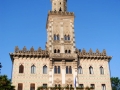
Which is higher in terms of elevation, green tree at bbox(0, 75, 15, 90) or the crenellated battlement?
the crenellated battlement

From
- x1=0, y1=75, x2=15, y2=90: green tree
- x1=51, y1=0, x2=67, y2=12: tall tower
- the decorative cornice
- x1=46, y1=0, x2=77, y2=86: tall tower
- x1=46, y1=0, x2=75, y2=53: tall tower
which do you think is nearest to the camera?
x1=0, y1=75, x2=15, y2=90: green tree

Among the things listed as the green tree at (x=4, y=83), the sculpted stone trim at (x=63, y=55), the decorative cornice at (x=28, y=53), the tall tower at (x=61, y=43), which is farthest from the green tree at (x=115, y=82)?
the green tree at (x=4, y=83)

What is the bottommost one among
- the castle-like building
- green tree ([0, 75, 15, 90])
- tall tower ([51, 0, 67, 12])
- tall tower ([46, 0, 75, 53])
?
green tree ([0, 75, 15, 90])

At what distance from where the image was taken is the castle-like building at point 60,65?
37353 millimetres

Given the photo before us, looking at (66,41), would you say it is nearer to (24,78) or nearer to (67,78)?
(67,78)

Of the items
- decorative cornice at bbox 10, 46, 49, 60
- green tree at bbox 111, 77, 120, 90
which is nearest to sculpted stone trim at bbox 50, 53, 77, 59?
decorative cornice at bbox 10, 46, 49, 60

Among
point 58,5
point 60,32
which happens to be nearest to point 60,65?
point 60,32

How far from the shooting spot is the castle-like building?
3735cm

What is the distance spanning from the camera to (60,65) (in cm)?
3847

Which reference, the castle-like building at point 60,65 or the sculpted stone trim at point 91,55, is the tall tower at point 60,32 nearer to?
the castle-like building at point 60,65

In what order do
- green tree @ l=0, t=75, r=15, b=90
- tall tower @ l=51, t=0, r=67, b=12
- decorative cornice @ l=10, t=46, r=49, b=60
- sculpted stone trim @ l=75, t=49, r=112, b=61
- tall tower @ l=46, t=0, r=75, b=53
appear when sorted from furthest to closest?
tall tower @ l=51, t=0, r=67, b=12, sculpted stone trim @ l=75, t=49, r=112, b=61, tall tower @ l=46, t=0, r=75, b=53, decorative cornice @ l=10, t=46, r=49, b=60, green tree @ l=0, t=75, r=15, b=90

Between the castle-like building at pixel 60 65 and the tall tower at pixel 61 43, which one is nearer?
the castle-like building at pixel 60 65

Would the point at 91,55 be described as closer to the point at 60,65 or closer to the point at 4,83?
the point at 60,65

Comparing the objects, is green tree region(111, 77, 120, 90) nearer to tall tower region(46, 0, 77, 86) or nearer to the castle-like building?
the castle-like building
